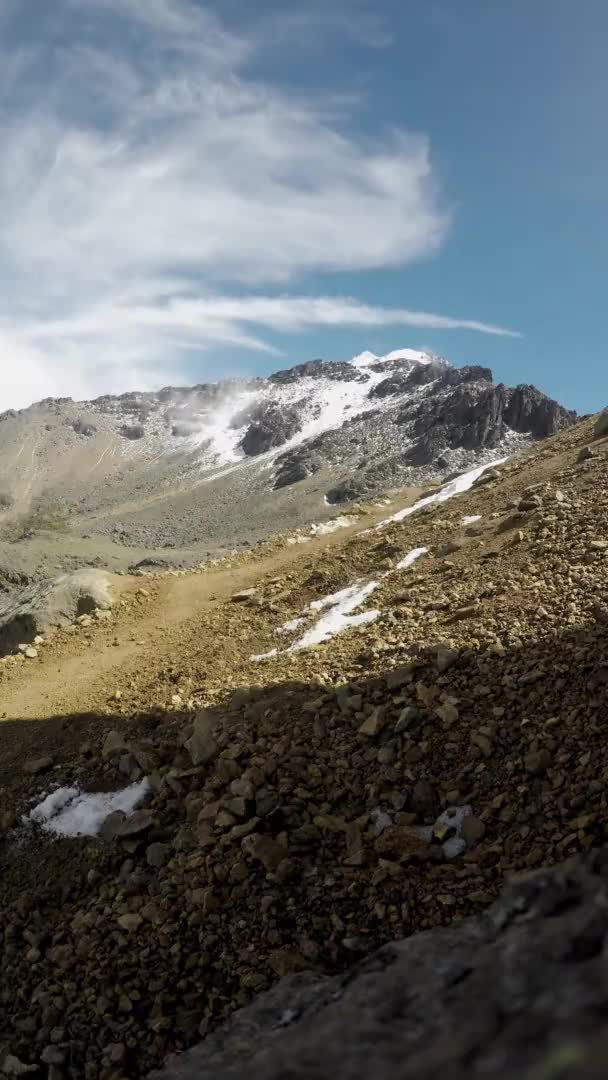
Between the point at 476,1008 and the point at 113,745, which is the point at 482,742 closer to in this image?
the point at 476,1008

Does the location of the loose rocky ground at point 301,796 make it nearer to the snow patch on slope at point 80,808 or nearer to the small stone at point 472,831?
the small stone at point 472,831

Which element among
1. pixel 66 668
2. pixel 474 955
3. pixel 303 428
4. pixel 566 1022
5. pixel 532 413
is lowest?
pixel 474 955

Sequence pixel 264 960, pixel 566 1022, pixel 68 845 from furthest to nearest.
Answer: pixel 68 845
pixel 264 960
pixel 566 1022

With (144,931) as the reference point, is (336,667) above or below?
above

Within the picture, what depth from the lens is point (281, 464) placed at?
148m

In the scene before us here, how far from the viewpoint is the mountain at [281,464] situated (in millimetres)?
111875

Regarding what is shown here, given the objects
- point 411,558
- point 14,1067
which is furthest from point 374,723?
point 411,558

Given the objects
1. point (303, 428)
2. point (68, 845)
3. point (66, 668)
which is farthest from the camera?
point (303, 428)

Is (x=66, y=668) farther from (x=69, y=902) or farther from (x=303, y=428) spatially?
(x=303, y=428)

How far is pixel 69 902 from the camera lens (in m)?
7.51

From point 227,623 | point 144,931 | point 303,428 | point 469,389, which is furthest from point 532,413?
point 144,931

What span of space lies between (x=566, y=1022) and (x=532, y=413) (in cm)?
12809

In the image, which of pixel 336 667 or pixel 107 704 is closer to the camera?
pixel 336 667

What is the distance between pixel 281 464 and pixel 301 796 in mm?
142481
